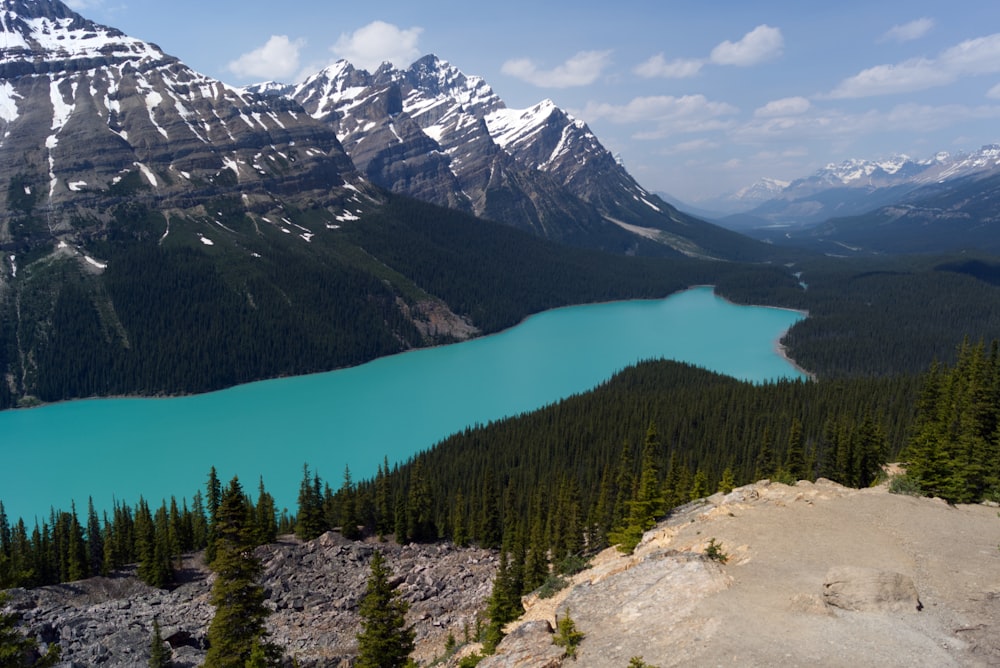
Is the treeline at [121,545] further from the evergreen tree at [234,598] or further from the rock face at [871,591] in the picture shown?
the rock face at [871,591]

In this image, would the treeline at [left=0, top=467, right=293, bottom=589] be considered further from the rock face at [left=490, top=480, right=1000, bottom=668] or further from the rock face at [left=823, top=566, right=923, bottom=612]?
the rock face at [left=823, top=566, right=923, bottom=612]

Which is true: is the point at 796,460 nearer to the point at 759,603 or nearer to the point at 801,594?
the point at 801,594

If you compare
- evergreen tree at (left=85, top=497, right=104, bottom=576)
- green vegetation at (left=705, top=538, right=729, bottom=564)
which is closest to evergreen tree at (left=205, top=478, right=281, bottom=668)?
green vegetation at (left=705, top=538, right=729, bottom=564)

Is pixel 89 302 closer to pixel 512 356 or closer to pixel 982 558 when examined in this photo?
pixel 512 356

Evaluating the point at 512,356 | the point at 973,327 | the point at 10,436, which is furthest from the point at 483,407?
the point at 973,327

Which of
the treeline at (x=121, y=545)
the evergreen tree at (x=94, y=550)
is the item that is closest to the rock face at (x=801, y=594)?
the treeline at (x=121, y=545)

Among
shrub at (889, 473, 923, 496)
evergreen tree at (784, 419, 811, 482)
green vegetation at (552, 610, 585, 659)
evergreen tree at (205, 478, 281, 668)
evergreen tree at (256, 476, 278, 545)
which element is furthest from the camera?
evergreen tree at (256, 476, 278, 545)
